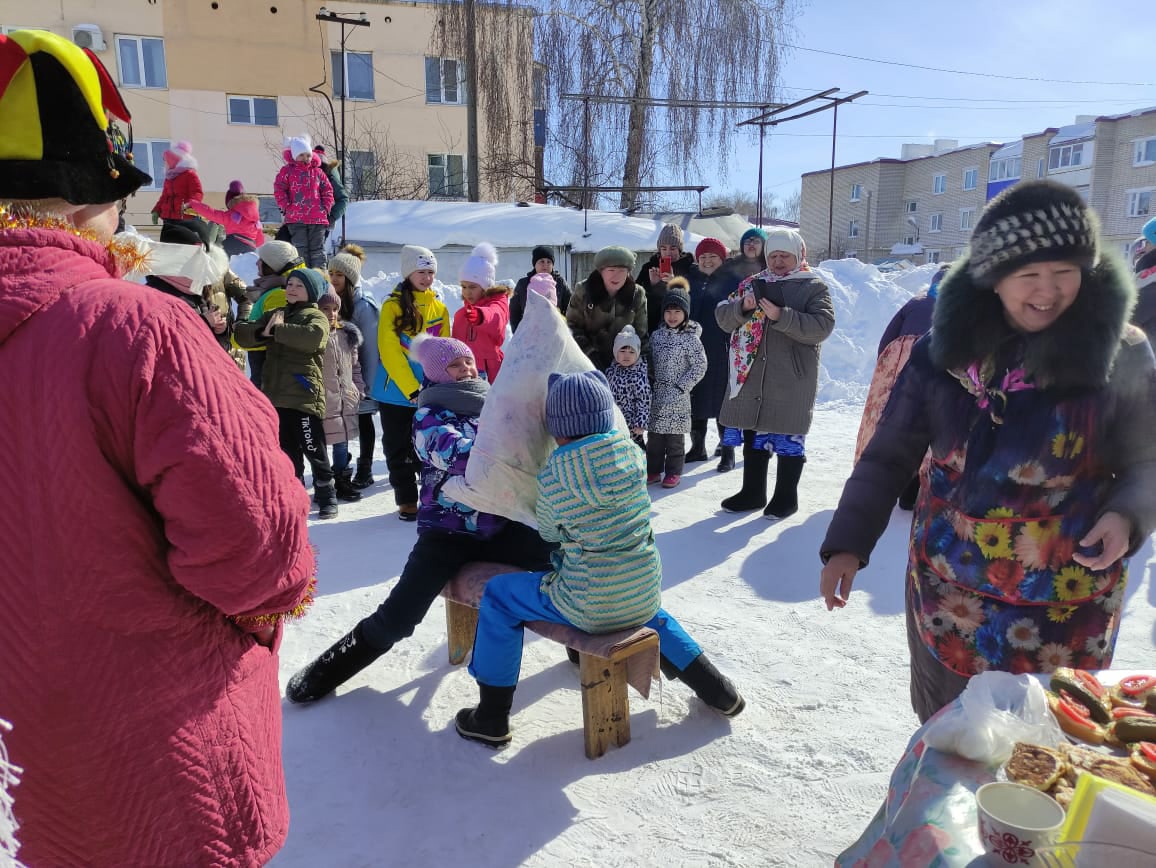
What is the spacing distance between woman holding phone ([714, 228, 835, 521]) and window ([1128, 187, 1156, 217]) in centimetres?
4128

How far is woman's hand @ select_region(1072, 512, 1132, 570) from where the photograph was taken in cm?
170

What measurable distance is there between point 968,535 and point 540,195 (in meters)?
15.6

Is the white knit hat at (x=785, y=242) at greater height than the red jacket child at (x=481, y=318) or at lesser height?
greater

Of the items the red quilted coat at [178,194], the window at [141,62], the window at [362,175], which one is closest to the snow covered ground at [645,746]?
the red quilted coat at [178,194]

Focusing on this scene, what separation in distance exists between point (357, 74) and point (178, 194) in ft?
59.4

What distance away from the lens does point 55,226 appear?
4.06 ft

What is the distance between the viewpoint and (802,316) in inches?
193

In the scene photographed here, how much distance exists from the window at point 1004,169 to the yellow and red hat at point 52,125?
160 ft

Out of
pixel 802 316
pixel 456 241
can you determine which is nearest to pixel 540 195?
pixel 456 241

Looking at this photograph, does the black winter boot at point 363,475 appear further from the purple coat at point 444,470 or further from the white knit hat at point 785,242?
the white knit hat at point 785,242

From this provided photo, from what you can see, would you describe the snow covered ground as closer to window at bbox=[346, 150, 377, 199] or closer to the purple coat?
the purple coat

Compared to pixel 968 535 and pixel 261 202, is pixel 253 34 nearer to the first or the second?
pixel 261 202

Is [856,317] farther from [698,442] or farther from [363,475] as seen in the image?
[363,475]

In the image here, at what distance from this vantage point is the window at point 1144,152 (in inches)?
1426
